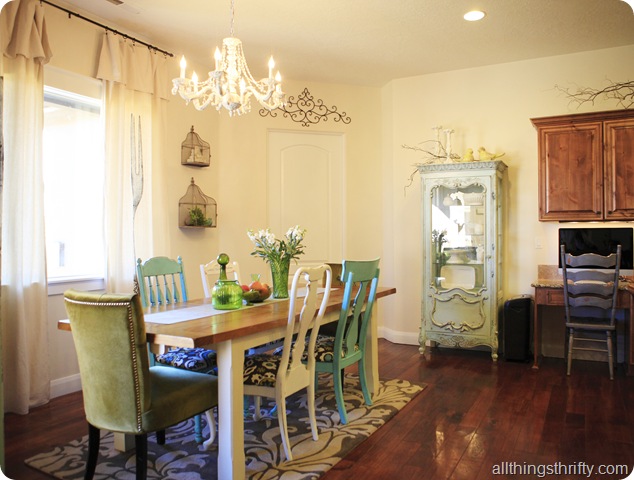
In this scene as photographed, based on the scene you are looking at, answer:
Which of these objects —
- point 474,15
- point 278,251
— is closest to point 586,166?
point 474,15

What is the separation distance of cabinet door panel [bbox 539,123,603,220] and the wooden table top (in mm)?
2921

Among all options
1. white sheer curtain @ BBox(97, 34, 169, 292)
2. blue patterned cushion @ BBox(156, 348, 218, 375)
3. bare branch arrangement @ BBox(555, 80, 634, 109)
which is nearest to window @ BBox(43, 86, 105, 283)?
white sheer curtain @ BBox(97, 34, 169, 292)

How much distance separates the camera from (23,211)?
340 cm

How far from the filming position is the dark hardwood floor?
2.56 meters

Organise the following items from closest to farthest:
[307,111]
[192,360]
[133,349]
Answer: [133,349] < [192,360] < [307,111]

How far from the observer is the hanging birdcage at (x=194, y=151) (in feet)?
15.8

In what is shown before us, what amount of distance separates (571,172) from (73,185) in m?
4.23

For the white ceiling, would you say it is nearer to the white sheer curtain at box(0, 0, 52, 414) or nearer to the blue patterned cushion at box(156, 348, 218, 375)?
the white sheer curtain at box(0, 0, 52, 414)

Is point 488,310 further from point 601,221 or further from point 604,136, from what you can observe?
point 604,136

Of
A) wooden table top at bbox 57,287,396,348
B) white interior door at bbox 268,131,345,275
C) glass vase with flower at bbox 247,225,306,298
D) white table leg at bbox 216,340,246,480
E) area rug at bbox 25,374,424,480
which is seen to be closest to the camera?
wooden table top at bbox 57,287,396,348

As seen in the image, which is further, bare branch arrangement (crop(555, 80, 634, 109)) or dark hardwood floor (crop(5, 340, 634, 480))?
bare branch arrangement (crop(555, 80, 634, 109))

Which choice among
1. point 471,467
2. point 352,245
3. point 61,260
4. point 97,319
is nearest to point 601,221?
point 352,245

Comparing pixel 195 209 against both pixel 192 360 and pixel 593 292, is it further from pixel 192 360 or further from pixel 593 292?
pixel 593 292

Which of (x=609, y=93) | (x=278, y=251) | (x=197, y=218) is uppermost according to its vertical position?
(x=609, y=93)
